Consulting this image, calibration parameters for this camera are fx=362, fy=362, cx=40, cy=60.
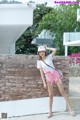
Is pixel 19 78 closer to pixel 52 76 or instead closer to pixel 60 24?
pixel 52 76

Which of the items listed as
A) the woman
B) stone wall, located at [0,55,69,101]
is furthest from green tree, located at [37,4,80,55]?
the woman

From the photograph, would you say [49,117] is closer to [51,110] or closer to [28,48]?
[51,110]

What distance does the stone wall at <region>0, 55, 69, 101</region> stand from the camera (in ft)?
28.0

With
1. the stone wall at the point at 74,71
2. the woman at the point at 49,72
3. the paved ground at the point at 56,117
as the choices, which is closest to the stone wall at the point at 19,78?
the woman at the point at 49,72

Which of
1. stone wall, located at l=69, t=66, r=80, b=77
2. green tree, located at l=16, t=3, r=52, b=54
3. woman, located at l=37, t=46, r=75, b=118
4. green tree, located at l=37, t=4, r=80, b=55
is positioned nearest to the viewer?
woman, located at l=37, t=46, r=75, b=118

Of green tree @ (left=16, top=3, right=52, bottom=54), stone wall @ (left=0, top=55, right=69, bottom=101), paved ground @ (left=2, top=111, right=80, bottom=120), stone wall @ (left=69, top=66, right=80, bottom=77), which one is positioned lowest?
green tree @ (left=16, top=3, right=52, bottom=54)

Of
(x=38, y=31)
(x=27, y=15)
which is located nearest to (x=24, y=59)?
(x=27, y=15)

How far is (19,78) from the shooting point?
28.2 ft

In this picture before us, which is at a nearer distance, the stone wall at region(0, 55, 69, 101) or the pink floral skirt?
the pink floral skirt

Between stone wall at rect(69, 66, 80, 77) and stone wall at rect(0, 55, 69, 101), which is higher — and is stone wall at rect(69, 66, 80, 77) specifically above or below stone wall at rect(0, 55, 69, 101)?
below

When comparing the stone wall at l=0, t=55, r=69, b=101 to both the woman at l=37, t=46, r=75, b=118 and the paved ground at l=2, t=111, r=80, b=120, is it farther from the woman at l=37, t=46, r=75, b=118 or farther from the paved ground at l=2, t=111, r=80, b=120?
the paved ground at l=2, t=111, r=80, b=120

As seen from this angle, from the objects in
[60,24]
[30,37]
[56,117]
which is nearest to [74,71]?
[56,117]

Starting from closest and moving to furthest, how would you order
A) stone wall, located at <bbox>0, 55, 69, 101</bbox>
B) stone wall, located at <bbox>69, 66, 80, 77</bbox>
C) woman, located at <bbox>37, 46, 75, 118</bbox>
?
woman, located at <bbox>37, 46, 75, 118</bbox> < stone wall, located at <bbox>0, 55, 69, 101</bbox> < stone wall, located at <bbox>69, 66, 80, 77</bbox>

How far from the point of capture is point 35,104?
8.73 m
